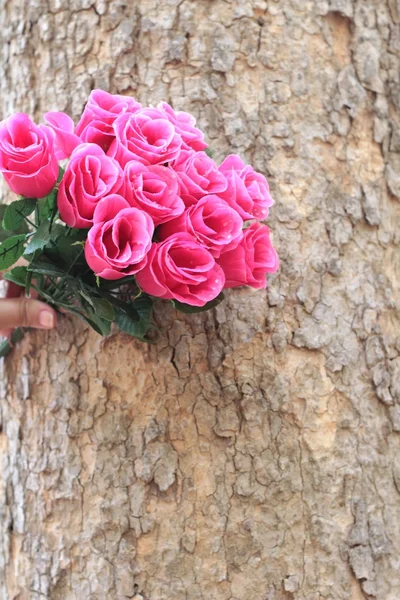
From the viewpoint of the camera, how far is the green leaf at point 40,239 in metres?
0.90

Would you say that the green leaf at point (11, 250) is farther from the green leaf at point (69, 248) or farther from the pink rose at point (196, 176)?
the pink rose at point (196, 176)

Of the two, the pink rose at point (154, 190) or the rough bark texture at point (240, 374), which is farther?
the rough bark texture at point (240, 374)

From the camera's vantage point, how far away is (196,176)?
0.93 m

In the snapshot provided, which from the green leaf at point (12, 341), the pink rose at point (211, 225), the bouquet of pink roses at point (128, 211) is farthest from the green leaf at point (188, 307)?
the green leaf at point (12, 341)

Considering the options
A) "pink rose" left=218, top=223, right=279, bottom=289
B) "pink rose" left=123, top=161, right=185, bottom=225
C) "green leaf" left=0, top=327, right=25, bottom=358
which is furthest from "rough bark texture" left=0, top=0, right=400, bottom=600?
"pink rose" left=123, top=161, right=185, bottom=225

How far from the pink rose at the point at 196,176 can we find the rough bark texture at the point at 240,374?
0.24 m

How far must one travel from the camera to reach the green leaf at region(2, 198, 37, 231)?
941 millimetres

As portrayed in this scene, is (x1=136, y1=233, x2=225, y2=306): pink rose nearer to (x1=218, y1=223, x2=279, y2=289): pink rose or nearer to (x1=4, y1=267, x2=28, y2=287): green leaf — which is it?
(x1=218, y1=223, x2=279, y2=289): pink rose

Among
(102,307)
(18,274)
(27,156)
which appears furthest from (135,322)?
(27,156)

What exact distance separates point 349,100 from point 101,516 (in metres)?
0.87

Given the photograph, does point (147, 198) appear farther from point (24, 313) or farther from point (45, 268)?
point (24, 313)

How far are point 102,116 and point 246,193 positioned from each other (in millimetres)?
238

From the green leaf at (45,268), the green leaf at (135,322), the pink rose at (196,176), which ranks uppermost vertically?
→ the pink rose at (196,176)

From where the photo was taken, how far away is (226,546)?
3.51ft
